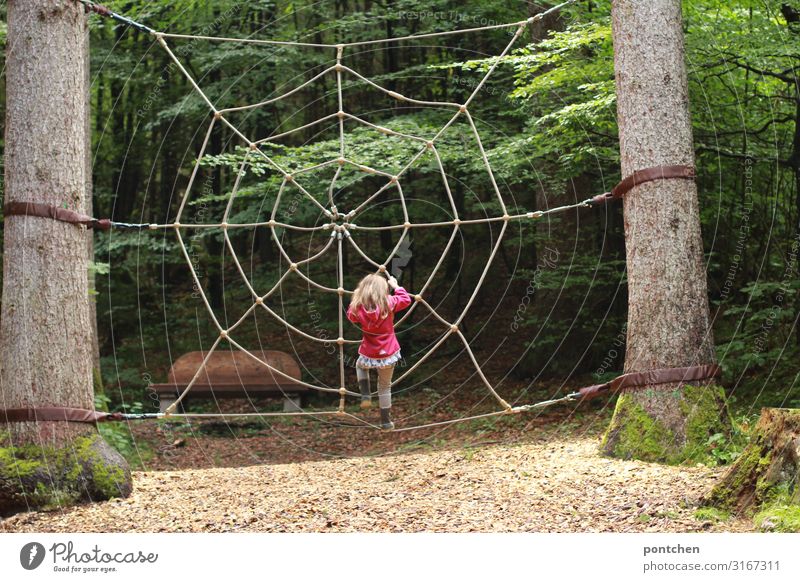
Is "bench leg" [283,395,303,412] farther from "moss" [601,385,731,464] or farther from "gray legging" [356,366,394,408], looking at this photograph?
"moss" [601,385,731,464]

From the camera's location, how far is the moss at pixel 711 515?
13.9 feet

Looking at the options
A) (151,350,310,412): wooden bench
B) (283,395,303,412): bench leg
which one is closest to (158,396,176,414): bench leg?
(151,350,310,412): wooden bench

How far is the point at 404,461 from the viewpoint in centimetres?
697

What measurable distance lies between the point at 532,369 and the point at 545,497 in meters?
4.85

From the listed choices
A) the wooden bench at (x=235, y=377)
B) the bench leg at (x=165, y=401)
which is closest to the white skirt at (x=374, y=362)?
the wooden bench at (x=235, y=377)

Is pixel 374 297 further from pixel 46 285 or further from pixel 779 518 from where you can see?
pixel 779 518

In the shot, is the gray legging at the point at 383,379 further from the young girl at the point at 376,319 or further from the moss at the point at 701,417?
the moss at the point at 701,417

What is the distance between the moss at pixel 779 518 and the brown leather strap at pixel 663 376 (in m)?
1.38

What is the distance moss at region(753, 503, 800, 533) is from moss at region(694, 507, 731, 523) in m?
0.18

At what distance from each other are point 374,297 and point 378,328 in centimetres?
19

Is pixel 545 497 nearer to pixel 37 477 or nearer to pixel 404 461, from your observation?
pixel 404 461

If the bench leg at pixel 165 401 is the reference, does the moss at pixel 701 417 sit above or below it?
above

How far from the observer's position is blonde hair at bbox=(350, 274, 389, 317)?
503 centimetres
